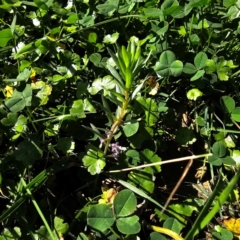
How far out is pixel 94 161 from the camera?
1639 mm

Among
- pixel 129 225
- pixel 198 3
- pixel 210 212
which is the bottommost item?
pixel 129 225

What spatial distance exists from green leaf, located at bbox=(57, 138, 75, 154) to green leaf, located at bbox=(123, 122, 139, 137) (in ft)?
0.63

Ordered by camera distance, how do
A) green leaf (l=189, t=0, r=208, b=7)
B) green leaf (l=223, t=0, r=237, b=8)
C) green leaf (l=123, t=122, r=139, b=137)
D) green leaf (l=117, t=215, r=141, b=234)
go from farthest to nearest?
green leaf (l=223, t=0, r=237, b=8) → green leaf (l=189, t=0, r=208, b=7) → green leaf (l=123, t=122, r=139, b=137) → green leaf (l=117, t=215, r=141, b=234)

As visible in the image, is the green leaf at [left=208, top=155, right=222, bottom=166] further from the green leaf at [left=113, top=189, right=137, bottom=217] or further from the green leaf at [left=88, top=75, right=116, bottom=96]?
the green leaf at [left=88, top=75, right=116, bottom=96]

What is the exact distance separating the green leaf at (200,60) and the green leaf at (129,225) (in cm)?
65

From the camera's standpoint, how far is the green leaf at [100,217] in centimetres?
153

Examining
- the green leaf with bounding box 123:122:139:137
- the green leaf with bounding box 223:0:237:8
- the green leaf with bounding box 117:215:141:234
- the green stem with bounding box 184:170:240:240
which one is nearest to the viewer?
the green stem with bounding box 184:170:240:240

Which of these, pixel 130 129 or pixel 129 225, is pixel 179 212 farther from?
pixel 130 129

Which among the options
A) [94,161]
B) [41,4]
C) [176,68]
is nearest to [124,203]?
[94,161]

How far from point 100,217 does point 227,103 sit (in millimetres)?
678

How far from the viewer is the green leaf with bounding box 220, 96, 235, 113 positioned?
181 centimetres

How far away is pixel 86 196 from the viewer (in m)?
1.79

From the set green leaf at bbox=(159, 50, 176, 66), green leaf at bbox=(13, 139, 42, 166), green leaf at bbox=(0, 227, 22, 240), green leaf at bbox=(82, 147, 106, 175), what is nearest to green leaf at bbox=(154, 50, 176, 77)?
green leaf at bbox=(159, 50, 176, 66)

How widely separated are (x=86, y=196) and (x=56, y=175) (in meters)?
0.14
